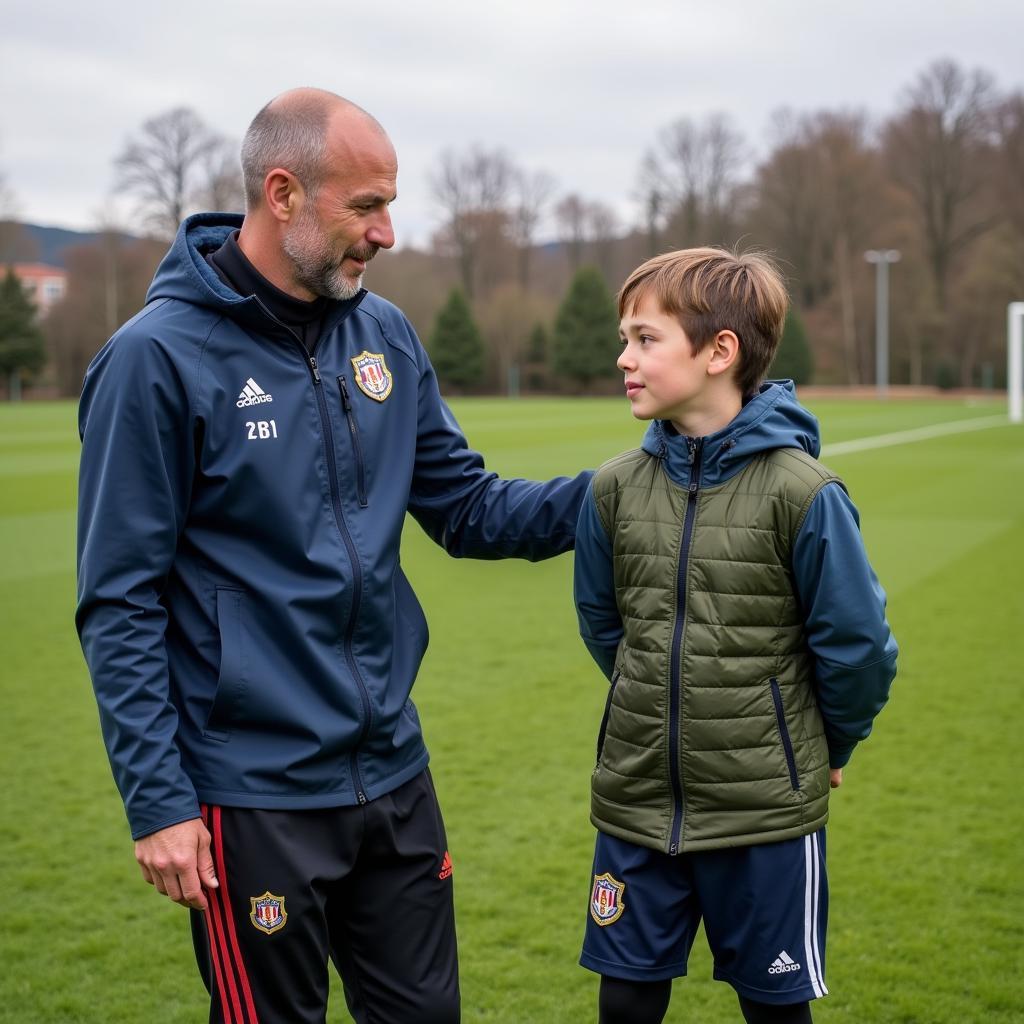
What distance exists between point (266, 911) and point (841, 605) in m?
1.29

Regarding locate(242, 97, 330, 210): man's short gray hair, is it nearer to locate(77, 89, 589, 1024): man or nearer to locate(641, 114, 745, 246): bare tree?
locate(77, 89, 589, 1024): man

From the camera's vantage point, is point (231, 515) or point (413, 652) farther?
point (413, 652)

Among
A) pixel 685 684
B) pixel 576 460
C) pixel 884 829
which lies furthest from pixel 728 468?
pixel 576 460

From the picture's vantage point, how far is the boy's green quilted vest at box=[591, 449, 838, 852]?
2590mm

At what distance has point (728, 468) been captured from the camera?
2645 mm

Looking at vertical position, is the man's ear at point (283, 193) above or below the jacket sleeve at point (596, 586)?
above

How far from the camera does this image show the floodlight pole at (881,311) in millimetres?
56250

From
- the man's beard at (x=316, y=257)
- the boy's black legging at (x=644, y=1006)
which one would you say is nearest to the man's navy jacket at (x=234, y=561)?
the man's beard at (x=316, y=257)

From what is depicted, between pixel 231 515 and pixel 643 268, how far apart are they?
3.37 ft

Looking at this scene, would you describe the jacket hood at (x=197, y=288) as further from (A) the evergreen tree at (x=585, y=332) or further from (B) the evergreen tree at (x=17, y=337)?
(A) the evergreen tree at (x=585, y=332)

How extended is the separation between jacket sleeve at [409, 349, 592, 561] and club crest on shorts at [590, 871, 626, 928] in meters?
0.82

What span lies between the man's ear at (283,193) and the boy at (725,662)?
734 millimetres

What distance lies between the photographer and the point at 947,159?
64062 millimetres

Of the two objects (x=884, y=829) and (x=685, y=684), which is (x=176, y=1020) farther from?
(x=884, y=829)
